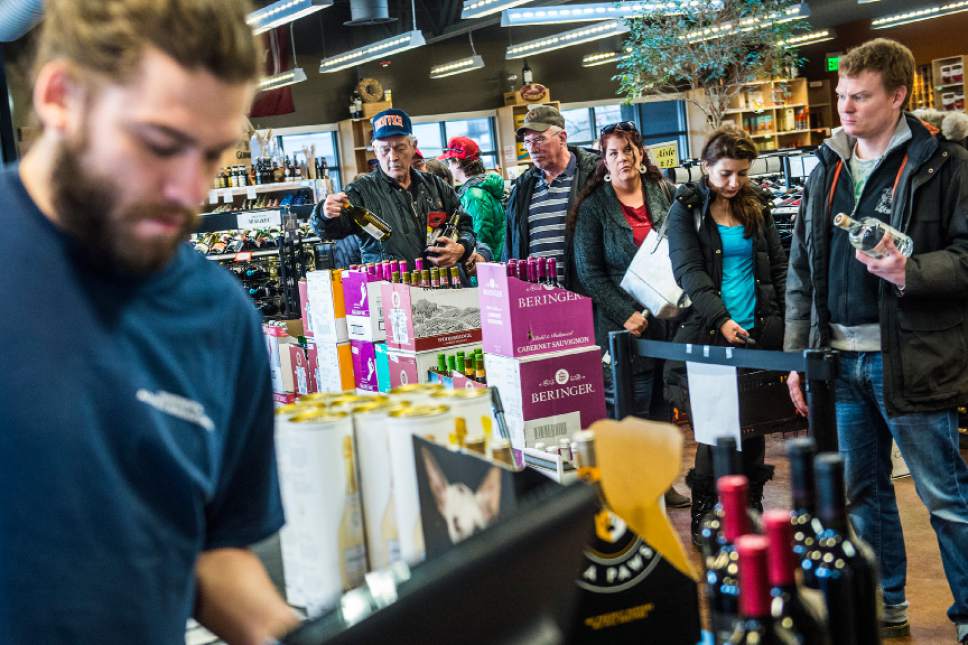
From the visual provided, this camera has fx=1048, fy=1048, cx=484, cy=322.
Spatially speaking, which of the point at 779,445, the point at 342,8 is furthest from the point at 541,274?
the point at 342,8

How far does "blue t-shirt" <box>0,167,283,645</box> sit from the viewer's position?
3.29 feet

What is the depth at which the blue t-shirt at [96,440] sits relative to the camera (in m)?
1.00

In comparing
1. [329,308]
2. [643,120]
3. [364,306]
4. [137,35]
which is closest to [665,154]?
[329,308]

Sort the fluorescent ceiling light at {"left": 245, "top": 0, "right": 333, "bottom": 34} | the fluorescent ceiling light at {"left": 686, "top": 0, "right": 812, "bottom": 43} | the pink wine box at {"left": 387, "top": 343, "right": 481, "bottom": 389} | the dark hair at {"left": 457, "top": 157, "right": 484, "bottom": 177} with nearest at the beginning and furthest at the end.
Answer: the pink wine box at {"left": 387, "top": 343, "right": 481, "bottom": 389}, the dark hair at {"left": 457, "top": 157, "right": 484, "bottom": 177}, the fluorescent ceiling light at {"left": 245, "top": 0, "right": 333, "bottom": 34}, the fluorescent ceiling light at {"left": 686, "top": 0, "right": 812, "bottom": 43}

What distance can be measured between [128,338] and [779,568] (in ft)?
2.31

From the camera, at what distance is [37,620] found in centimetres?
102

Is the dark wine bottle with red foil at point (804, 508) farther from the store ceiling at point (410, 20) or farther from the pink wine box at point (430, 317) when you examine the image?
the store ceiling at point (410, 20)

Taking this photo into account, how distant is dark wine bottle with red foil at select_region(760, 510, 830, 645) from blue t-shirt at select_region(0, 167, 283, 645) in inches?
23.6

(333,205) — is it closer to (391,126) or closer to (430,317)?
A: (391,126)

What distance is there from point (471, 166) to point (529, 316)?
3626 millimetres

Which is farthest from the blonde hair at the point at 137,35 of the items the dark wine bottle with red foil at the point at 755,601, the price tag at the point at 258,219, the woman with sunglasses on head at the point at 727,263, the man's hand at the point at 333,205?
the price tag at the point at 258,219

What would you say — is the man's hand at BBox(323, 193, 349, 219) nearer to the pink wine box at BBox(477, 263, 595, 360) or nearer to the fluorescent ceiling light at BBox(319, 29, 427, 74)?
the pink wine box at BBox(477, 263, 595, 360)

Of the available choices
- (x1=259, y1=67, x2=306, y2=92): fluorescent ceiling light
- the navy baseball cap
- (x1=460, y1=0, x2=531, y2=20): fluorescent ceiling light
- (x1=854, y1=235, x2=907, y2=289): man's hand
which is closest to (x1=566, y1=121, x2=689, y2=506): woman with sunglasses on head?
the navy baseball cap

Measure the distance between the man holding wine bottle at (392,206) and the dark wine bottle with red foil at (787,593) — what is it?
3488 mm
